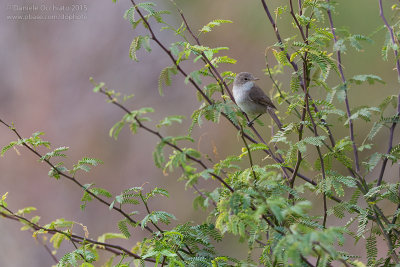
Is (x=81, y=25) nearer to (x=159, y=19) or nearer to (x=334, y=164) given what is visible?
(x=334, y=164)

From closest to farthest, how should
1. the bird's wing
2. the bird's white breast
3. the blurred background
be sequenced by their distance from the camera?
1. the bird's wing
2. the bird's white breast
3. the blurred background

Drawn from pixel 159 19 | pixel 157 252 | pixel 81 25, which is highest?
pixel 81 25

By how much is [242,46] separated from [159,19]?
4867 mm

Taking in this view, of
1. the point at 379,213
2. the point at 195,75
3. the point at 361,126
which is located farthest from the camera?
the point at 361,126

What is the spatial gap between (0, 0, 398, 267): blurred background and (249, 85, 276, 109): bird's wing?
163 cm

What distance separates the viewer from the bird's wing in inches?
172

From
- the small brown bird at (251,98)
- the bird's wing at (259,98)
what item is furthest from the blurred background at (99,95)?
the bird's wing at (259,98)

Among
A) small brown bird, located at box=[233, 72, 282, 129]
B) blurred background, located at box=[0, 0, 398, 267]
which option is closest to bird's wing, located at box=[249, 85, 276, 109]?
small brown bird, located at box=[233, 72, 282, 129]

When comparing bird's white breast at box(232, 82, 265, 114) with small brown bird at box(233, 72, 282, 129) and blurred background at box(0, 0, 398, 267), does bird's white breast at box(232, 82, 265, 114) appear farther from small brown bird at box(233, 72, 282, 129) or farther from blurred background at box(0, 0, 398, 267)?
blurred background at box(0, 0, 398, 267)

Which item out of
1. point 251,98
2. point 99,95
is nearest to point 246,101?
point 251,98

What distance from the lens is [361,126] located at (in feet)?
18.9

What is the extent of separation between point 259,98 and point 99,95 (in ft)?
13.9

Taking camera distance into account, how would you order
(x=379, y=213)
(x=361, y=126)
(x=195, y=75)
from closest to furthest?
(x=195, y=75), (x=379, y=213), (x=361, y=126)

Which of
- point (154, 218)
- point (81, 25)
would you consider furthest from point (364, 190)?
point (81, 25)
